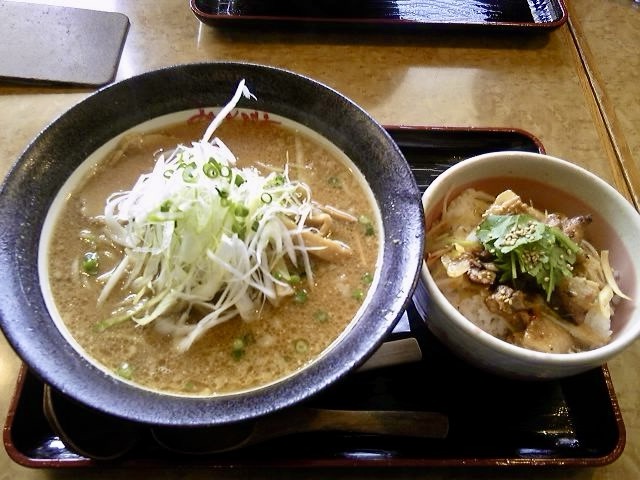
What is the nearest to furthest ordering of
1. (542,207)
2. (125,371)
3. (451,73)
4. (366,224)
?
(125,371) → (366,224) → (542,207) → (451,73)

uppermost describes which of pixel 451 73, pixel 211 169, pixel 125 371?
pixel 211 169

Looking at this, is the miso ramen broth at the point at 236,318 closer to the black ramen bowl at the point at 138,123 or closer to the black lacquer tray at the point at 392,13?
the black ramen bowl at the point at 138,123

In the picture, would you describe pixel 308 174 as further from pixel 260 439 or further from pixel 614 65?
pixel 614 65

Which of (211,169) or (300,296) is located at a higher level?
(211,169)

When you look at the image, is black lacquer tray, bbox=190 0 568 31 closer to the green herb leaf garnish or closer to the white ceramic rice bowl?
the white ceramic rice bowl

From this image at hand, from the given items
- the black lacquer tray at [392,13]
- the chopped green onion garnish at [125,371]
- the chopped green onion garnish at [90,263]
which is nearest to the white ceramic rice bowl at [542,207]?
the chopped green onion garnish at [125,371]

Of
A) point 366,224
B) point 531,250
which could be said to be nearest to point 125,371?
point 366,224

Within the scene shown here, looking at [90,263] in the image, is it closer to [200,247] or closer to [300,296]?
[200,247]
